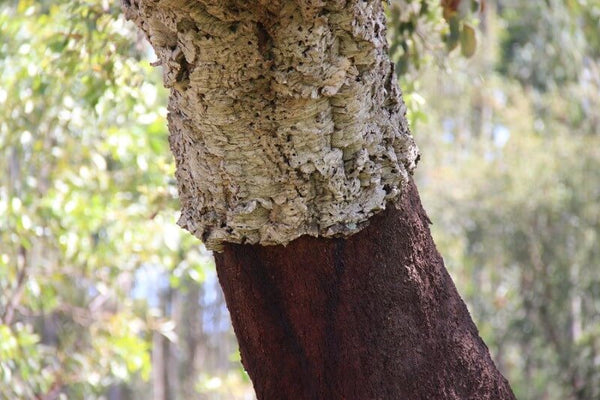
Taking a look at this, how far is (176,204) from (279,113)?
233cm

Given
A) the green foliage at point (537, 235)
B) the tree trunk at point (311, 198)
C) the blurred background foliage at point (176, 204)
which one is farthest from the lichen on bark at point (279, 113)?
the green foliage at point (537, 235)

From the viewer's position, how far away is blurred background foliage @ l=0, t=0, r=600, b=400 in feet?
11.4

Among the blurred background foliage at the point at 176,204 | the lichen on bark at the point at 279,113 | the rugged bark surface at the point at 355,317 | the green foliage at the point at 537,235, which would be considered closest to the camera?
the lichen on bark at the point at 279,113

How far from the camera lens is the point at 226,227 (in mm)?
1548

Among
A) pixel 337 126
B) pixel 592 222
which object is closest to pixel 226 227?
pixel 337 126

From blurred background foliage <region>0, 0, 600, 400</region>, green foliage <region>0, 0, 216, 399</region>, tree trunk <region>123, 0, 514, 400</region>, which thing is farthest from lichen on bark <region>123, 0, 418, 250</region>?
green foliage <region>0, 0, 216, 399</region>

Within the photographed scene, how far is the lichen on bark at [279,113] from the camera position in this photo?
1.41 metres

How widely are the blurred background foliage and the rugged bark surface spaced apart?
1.48 metres

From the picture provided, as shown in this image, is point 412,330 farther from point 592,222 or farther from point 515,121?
point 515,121

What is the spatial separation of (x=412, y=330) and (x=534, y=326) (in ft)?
30.2

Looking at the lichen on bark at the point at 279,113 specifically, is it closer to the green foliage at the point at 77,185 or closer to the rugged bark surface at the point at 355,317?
the rugged bark surface at the point at 355,317

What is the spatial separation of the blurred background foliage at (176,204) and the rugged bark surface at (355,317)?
4.85ft

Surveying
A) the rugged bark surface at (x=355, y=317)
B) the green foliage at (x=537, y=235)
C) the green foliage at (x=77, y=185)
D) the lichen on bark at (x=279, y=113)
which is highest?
the green foliage at (x=537, y=235)

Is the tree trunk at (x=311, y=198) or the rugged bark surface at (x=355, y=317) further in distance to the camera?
the rugged bark surface at (x=355, y=317)
